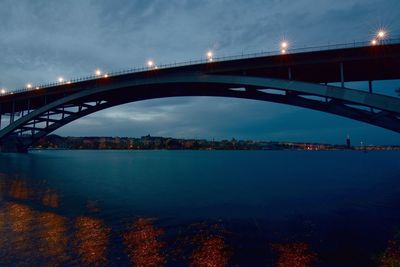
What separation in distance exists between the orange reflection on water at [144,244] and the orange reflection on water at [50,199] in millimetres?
6899

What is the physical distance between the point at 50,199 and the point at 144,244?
1127 centimetres

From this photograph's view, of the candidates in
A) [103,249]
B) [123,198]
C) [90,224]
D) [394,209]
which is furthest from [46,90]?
[394,209]

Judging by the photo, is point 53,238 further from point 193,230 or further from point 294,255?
point 294,255

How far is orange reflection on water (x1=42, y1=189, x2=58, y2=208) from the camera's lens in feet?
53.7

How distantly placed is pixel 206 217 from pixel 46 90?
5122cm

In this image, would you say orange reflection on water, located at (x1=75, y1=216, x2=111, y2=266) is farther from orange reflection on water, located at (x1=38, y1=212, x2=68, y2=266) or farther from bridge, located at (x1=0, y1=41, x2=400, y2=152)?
bridge, located at (x1=0, y1=41, x2=400, y2=152)

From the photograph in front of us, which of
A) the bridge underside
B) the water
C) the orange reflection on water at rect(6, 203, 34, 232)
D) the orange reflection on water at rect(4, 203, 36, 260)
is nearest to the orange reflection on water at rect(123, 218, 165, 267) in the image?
the water

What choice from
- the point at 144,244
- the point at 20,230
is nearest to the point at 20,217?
the point at 20,230

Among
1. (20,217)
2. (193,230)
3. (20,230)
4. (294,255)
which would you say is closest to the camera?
(294,255)

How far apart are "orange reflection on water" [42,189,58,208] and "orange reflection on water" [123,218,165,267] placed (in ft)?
22.6

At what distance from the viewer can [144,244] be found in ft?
32.7

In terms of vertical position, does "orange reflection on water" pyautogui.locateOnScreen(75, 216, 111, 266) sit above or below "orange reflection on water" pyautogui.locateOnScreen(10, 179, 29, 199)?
below

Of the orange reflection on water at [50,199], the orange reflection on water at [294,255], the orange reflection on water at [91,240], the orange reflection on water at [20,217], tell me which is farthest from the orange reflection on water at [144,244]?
the orange reflection on water at [50,199]

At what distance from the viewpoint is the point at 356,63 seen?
25.1 metres
